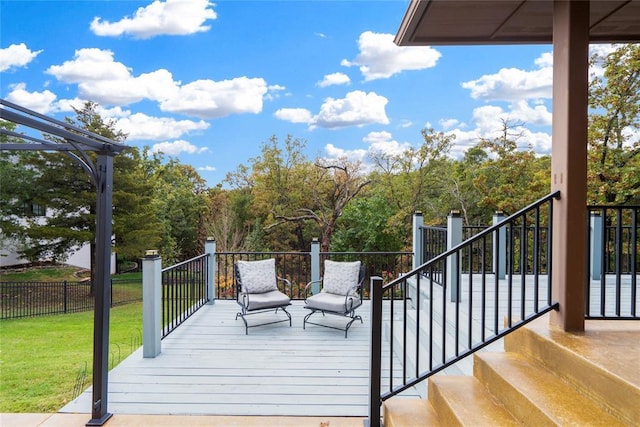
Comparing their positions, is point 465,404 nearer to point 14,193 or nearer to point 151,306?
point 151,306

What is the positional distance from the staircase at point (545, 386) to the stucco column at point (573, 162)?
0.91 ft

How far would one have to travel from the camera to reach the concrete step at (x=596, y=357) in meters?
1.95

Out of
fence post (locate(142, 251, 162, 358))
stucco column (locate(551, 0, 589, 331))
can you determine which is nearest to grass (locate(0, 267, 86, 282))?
fence post (locate(142, 251, 162, 358))

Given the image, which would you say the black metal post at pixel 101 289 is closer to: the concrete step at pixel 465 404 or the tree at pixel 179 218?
the concrete step at pixel 465 404

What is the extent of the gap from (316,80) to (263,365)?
17.3 metres

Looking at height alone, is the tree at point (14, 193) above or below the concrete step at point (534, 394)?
above

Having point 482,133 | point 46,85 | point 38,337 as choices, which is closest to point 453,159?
point 482,133

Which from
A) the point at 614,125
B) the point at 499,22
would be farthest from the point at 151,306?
the point at 614,125

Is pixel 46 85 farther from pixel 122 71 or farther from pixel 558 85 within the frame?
pixel 558 85

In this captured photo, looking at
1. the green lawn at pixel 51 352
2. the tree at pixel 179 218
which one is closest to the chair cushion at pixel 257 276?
the green lawn at pixel 51 352

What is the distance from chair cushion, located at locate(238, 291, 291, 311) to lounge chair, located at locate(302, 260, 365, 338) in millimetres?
348

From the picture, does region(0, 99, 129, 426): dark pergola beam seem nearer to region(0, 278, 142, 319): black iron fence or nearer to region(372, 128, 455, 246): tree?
region(0, 278, 142, 319): black iron fence

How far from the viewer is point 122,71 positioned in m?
19.8

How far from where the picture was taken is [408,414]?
2705 mm
